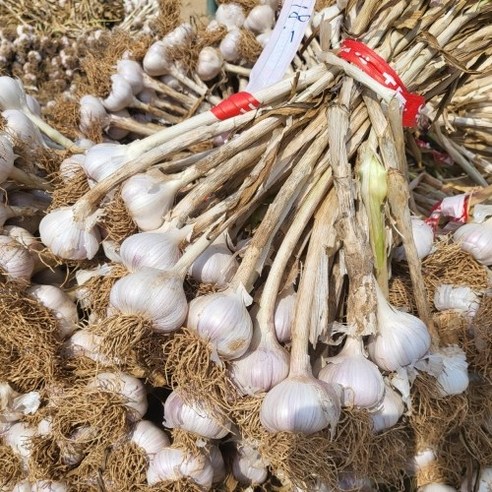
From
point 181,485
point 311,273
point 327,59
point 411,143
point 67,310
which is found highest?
point 327,59

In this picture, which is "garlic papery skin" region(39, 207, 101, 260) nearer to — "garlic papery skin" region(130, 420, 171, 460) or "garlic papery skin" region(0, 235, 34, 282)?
"garlic papery skin" region(0, 235, 34, 282)

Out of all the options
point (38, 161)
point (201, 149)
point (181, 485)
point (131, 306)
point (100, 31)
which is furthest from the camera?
→ point (100, 31)

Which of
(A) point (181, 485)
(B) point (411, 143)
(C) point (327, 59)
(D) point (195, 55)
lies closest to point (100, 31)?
(D) point (195, 55)

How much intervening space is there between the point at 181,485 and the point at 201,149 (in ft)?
2.76

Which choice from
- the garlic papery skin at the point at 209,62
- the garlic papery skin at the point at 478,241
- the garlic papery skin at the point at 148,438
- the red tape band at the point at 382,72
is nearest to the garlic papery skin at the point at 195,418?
the garlic papery skin at the point at 148,438

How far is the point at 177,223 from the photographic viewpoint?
106cm

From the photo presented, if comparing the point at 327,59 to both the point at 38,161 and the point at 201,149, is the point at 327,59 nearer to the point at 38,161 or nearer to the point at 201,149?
the point at 201,149

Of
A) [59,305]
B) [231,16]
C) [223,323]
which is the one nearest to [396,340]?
[223,323]

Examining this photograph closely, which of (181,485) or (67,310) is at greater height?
(67,310)

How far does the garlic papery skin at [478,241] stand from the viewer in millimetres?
1191

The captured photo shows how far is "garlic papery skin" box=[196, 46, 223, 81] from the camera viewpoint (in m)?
1.62

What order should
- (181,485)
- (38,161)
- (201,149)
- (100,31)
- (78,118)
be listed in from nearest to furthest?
(181,485) → (38,161) → (201,149) → (78,118) → (100,31)

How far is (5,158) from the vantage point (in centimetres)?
113

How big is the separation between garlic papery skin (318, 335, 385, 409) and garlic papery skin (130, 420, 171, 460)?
0.37 metres
